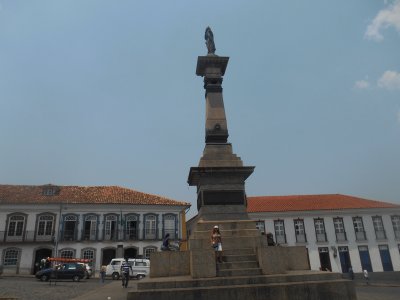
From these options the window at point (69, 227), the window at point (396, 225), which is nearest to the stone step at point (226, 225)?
the window at point (69, 227)

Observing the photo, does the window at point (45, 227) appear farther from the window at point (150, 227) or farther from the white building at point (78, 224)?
the window at point (150, 227)

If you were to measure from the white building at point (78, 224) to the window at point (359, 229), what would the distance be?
17.1 meters

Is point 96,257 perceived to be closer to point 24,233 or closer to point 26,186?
point 24,233

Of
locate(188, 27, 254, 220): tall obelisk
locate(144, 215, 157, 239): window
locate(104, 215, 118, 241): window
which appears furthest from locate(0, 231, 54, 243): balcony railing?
locate(188, 27, 254, 220): tall obelisk

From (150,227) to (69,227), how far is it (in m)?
7.38

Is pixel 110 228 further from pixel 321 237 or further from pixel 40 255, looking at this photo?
pixel 321 237

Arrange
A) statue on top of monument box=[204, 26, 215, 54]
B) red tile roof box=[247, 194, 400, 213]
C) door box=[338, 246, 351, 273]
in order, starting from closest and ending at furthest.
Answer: statue on top of monument box=[204, 26, 215, 54] < door box=[338, 246, 351, 273] < red tile roof box=[247, 194, 400, 213]

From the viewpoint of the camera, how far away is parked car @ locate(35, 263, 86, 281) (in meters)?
21.5

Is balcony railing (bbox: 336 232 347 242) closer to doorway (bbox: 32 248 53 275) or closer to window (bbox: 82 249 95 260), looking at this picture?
window (bbox: 82 249 95 260)

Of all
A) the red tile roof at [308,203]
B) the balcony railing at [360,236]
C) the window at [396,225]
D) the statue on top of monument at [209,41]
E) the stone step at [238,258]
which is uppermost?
the statue on top of monument at [209,41]

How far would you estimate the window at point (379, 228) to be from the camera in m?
33.1

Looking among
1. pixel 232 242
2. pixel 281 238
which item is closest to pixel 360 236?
pixel 281 238

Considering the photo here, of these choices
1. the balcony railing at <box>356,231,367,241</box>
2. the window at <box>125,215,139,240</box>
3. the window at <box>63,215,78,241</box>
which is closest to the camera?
the window at <box>63,215,78,241</box>

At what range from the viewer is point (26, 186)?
33.4 m
